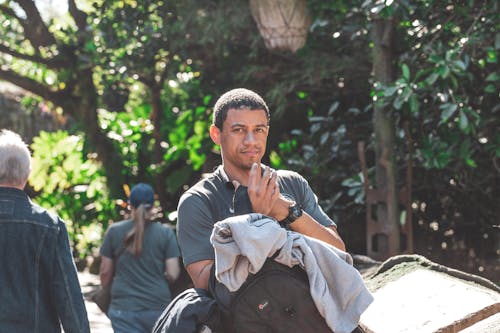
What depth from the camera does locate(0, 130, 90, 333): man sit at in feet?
12.3

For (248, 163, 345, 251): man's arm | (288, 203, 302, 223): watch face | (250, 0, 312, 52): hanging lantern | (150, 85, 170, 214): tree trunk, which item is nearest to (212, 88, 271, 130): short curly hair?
(248, 163, 345, 251): man's arm

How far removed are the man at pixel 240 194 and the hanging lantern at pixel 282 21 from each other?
4.10 m

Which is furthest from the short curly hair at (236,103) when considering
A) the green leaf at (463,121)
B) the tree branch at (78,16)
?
the tree branch at (78,16)

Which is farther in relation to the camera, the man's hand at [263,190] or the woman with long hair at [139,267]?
the woman with long hair at [139,267]

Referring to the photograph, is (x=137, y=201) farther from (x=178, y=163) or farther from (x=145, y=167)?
(x=145, y=167)

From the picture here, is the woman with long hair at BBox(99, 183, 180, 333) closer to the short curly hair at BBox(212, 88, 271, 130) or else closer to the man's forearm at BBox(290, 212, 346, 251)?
the short curly hair at BBox(212, 88, 271, 130)

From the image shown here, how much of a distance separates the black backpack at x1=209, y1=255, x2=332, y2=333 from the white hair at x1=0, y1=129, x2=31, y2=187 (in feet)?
4.98

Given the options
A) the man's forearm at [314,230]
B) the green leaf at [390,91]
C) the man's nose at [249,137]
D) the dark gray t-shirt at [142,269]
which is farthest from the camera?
the green leaf at [390,91]

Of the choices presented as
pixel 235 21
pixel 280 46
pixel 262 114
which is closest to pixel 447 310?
pixel 262 114

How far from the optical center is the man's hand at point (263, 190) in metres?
2.86

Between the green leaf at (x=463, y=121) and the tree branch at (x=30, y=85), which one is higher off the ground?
the tree branch at (x=30, y=85)

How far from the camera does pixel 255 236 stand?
267 centimetres

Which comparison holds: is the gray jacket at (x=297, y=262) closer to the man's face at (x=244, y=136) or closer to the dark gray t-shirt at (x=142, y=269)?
the man's face at (x=244, y=136)

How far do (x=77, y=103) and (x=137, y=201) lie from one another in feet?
17.1
